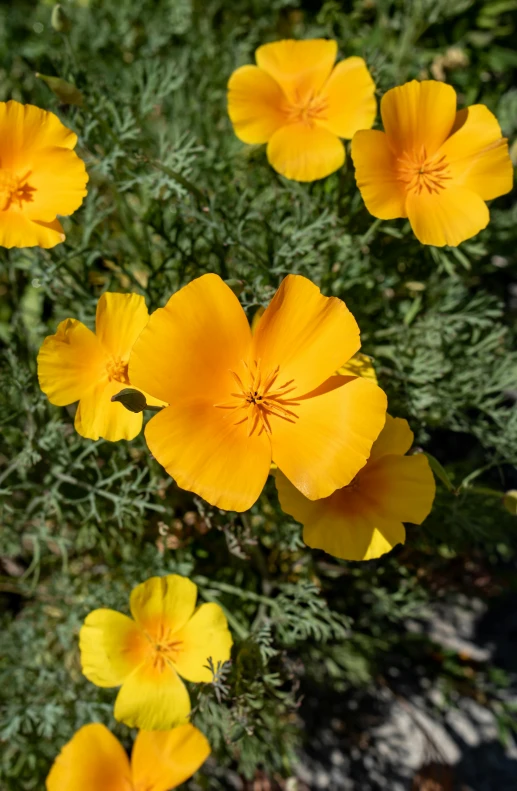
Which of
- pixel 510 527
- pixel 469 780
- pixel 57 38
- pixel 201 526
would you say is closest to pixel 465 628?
pixel 469 780

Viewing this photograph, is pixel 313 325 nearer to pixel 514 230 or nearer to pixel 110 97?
pixel 110 97

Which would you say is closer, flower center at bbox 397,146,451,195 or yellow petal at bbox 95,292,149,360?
yellow petal at bbox 95,292,149,360

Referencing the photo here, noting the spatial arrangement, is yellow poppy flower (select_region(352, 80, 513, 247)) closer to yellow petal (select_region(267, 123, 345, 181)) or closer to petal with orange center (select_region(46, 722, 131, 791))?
yellow petal (select_region(267, 123, 345, 181))

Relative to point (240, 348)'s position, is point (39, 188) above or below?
above

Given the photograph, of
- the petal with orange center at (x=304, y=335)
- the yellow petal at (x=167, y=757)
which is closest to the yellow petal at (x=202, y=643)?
the yellow petal at (x=167, y=757)

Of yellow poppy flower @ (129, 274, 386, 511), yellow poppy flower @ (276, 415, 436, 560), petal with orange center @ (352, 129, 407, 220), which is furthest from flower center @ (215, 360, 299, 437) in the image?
petal with orange center @ (352, 129, 407, 220)
